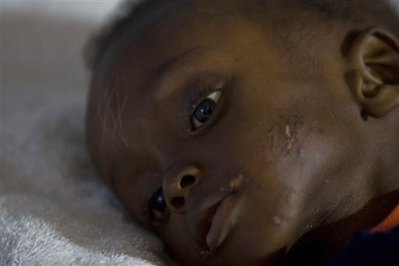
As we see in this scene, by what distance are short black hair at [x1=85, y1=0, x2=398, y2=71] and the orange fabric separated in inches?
10.1

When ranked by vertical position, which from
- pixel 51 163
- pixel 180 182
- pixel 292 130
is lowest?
pixel 51 163

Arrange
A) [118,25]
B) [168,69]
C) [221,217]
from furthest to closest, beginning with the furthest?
[118,25] < [168,69] < [221,217]

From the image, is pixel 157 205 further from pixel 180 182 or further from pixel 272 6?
pixel 272 6

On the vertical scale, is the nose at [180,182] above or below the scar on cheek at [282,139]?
below

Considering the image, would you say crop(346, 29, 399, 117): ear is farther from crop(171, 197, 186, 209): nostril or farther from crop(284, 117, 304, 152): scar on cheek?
crop(171, 197, 186, 209): nostril

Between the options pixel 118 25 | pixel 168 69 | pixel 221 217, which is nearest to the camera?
pixel 221 217

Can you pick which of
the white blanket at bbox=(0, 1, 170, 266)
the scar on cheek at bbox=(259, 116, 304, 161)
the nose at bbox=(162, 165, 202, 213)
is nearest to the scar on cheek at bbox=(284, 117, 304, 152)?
the scar on cheek at bbox=(259, 116, 304, 161)

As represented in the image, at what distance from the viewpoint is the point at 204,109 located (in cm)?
101

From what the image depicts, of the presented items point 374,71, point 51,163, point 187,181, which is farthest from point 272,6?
point 51,163

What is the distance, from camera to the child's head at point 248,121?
36.6 inches

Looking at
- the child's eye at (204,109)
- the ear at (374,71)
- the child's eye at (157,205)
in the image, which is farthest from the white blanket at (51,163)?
the ear at (374,71)

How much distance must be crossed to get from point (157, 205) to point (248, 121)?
0.68 ft

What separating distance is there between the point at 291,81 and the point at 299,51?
0.16 ft

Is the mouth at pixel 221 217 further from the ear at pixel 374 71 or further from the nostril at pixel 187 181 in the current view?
the ear at pixel 374 71
